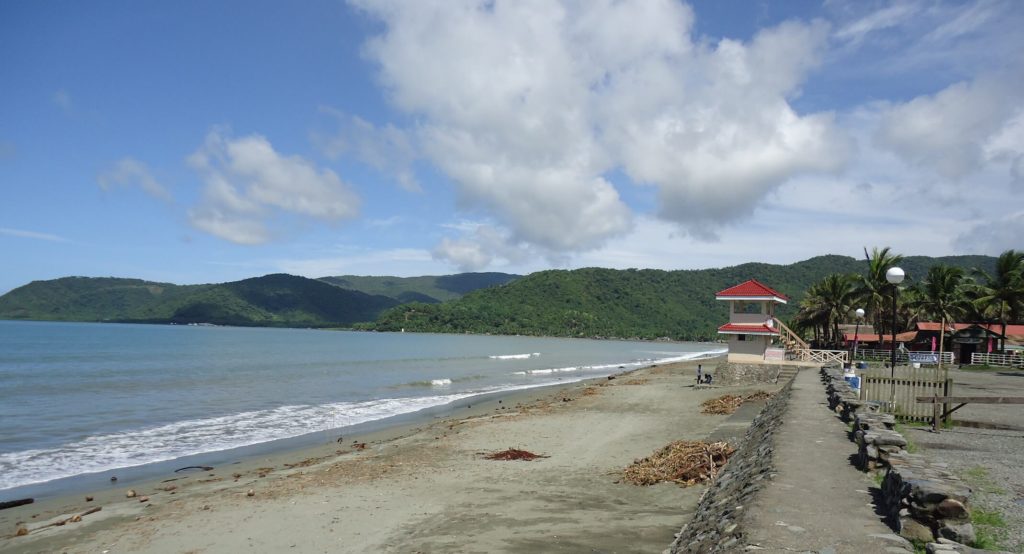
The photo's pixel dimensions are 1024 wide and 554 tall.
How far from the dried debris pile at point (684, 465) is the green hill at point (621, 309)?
505 feet

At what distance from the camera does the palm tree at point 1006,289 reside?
4366cm

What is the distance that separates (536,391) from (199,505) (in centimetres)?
2517

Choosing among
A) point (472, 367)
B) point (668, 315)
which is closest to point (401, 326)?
point (668, 315)

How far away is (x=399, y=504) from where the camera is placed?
11.1 meters

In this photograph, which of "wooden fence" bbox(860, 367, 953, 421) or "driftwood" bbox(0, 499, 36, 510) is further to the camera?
"wooden fence" bbox(860, 367, 953, 421)

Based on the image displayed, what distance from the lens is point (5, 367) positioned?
153 feet

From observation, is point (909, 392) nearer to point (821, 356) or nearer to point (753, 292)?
point (753, 292)

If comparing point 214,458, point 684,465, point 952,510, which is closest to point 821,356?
point 684,465

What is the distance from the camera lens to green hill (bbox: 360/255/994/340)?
Answer: 169500mm

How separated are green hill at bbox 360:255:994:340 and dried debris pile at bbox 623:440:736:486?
154 m

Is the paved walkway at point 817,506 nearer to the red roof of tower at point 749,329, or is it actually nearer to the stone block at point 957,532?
the stone block at point 957,532

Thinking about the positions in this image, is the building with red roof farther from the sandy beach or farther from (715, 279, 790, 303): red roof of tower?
the sandy beach

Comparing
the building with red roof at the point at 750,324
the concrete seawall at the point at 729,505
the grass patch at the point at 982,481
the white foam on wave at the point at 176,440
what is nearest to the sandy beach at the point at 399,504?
the concrete seawall at the point at 729,505

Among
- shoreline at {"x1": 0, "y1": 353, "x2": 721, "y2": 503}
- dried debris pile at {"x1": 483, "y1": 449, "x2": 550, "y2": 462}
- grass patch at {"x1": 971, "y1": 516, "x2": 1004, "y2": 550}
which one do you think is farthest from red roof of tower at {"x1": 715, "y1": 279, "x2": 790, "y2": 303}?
grass patch at {"x1": 971, "y1": 516, "x2": 1004, "y2": 550}
